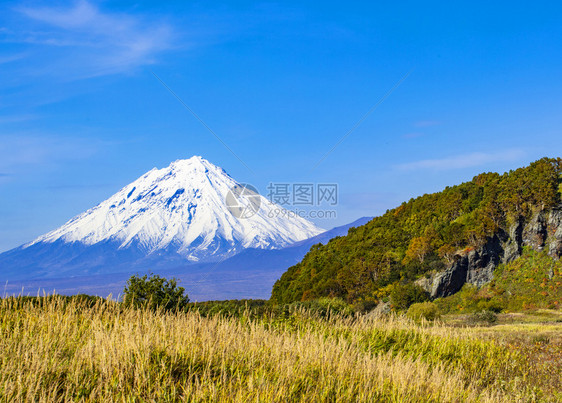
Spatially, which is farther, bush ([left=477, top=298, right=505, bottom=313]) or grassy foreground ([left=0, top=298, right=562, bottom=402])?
bush ([left=477, top=298, right=505, bottom=313])

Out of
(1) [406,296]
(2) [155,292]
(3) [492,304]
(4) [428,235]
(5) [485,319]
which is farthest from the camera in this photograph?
(4) [428,235]

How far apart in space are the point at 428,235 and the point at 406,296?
10.8m

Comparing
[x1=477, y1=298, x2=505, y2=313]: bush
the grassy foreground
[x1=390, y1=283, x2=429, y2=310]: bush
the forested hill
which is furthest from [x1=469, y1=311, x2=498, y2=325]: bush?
the forested hill

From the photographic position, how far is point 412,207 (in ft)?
217

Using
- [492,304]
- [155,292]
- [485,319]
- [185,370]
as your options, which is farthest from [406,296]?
[185,370]

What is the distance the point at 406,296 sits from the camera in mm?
48469

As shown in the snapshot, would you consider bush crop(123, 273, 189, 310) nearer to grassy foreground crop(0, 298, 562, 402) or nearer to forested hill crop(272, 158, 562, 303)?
grassy foreground crop(0, 298, 562, 402)

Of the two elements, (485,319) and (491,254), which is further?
(491,254)

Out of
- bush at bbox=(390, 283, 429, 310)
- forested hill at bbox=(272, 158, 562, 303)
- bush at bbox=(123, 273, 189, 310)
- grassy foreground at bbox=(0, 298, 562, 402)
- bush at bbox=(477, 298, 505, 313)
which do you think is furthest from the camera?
forested hill at bbox=(272, 158, 562, 303)

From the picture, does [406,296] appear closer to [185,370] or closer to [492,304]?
[492,304]

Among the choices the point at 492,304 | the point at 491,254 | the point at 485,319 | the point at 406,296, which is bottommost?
the point at 485,319

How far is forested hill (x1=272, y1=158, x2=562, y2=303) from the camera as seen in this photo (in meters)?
52.5

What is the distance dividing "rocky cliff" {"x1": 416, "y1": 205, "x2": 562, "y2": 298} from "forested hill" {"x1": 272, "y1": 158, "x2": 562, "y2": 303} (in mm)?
422

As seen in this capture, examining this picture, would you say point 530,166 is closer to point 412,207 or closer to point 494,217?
point 494,217
